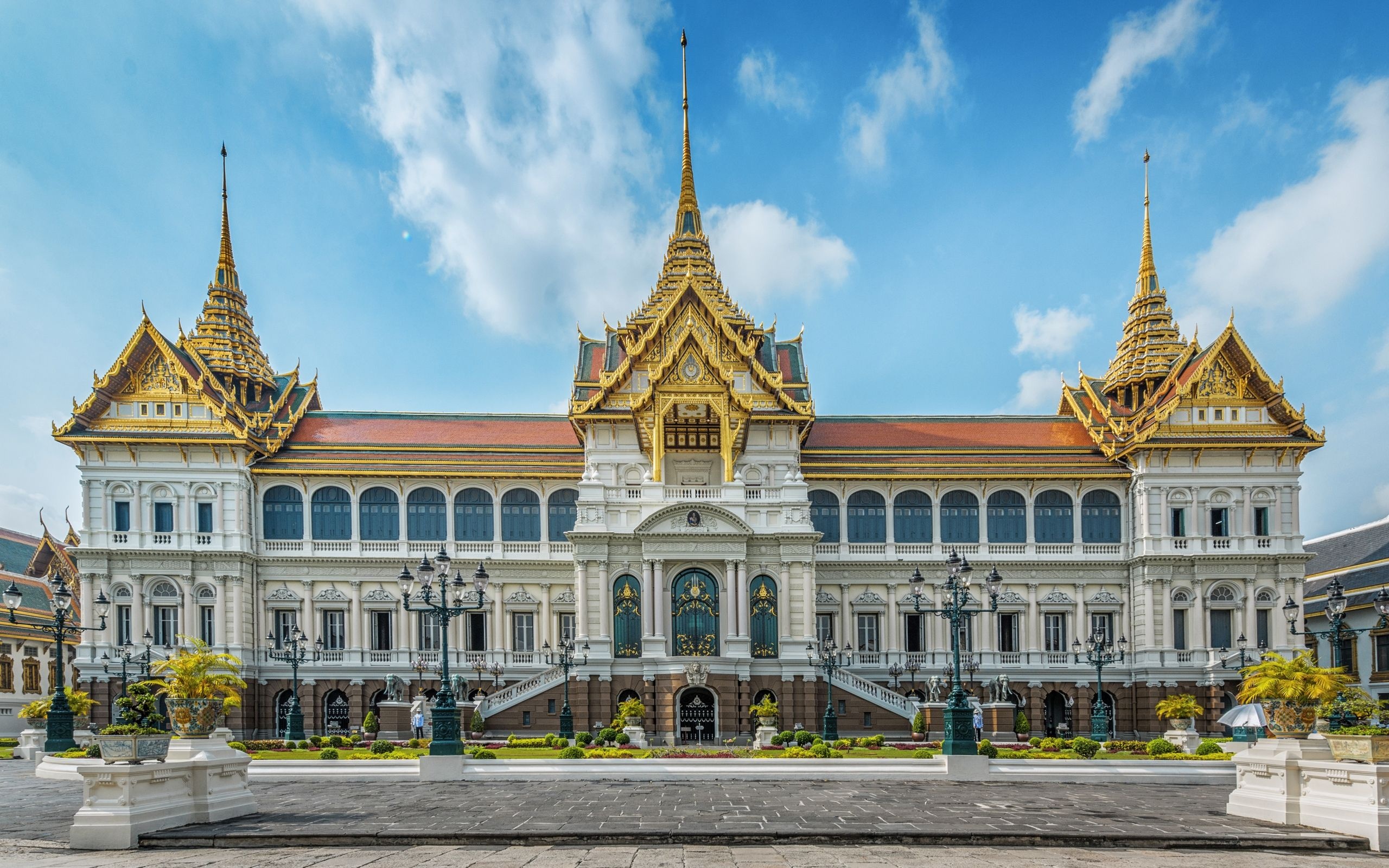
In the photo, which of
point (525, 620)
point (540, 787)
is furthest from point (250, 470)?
point (540, 787)

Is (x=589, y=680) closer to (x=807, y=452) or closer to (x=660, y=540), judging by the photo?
(x=660, y=540)

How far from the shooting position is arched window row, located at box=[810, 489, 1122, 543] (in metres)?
48.3

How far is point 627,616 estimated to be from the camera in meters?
42.6

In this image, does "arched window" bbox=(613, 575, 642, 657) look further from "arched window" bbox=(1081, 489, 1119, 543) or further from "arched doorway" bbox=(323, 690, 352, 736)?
"arched window" bbox=(1081, 489, 1119, 543)

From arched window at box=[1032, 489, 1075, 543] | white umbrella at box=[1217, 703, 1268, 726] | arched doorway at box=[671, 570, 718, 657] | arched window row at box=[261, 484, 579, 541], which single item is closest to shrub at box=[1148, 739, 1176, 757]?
white umbrella at box=[1217, 703, 1268, 726]

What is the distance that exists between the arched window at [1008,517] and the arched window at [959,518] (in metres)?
0.72

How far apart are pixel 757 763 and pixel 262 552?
2955 cm

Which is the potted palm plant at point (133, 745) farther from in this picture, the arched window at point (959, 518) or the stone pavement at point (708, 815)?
the arched window at point (959, 518)

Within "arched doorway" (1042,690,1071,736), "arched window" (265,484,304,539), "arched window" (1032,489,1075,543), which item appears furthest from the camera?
"arched window" (1032,489,1075,543)

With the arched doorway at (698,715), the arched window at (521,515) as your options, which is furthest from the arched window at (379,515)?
the arched doorway at (698,715)

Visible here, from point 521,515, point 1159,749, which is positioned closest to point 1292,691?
point 1159,749

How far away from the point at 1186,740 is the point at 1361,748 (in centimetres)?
1858

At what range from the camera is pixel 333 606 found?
4678 centimetres

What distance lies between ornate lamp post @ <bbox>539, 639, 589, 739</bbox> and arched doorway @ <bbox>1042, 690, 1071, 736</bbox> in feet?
67.1
